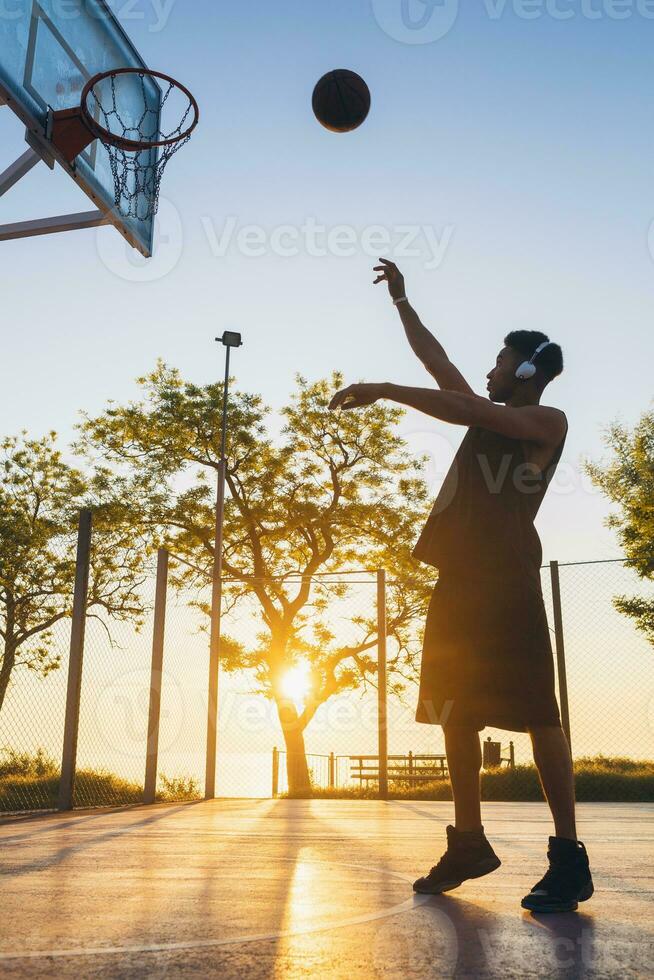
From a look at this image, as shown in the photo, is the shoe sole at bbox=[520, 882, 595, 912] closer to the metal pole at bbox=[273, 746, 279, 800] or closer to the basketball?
the basketball

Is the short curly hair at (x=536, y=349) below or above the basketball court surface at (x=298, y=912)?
above

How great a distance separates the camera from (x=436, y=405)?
2.49 meters

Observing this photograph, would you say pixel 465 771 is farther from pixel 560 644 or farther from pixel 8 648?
pixel 8 648

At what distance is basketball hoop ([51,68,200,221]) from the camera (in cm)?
618

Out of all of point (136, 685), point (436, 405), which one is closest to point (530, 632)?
point (436, 405)

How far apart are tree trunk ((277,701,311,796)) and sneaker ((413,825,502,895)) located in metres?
10.7

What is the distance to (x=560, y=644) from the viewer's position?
28.1 feet

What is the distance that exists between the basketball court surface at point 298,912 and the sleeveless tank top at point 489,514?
995 mm

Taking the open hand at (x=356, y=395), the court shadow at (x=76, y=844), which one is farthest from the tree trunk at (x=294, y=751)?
the open hand at (x=356, y=395)

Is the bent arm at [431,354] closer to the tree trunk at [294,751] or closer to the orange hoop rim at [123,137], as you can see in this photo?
the orange hoop rim at [123,137]

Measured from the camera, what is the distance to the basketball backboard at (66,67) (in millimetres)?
5566

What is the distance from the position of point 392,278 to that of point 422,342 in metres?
0.35

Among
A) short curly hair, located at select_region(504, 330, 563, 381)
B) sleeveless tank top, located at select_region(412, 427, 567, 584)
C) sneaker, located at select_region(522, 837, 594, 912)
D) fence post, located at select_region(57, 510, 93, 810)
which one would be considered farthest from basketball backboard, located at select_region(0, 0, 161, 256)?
sneaker, located at select_region(522, 837, 594, 912)

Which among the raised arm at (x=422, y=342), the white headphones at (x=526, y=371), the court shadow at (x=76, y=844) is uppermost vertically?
the raised arm at (x=422, y=342)
